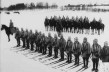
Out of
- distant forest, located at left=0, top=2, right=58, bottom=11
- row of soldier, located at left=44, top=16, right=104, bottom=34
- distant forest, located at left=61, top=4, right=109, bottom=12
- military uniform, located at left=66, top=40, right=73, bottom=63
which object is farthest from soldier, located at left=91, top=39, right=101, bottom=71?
distant forest, located at left=0, top=2, right=58, bottom=11

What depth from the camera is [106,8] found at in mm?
3766

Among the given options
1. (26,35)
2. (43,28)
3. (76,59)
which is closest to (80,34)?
(76,59)

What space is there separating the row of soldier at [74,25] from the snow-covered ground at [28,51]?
0.07m

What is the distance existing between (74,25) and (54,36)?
0.52m

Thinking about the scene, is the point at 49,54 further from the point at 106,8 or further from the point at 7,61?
the point at 106,8

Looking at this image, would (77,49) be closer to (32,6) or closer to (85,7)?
(85,7)

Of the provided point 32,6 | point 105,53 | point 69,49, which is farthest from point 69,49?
point 32,6

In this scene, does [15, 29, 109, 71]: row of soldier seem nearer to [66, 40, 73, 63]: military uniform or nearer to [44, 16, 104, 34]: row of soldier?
[66, 40, 73, 63]: military uniform

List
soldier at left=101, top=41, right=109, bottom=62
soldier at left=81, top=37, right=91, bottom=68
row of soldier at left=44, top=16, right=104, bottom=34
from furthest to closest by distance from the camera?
1. row of soldier at left=44, top=16, right=104, bottom=34
2. soldier at left=81, top=37, right=91, bottom=68
3. soldier at left=101, top=41, right=109, bottom=62

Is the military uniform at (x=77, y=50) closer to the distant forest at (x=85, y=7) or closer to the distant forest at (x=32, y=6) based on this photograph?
the distant forest at (x=85, y=7)

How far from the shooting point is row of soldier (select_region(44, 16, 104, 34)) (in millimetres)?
3830

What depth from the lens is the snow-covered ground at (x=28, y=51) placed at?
3.74 metres

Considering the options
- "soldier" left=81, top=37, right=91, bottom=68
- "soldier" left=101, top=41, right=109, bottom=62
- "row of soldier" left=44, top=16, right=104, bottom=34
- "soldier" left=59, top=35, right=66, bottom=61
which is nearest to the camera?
"soldier" left=101, top=41, right=109, bottom=62

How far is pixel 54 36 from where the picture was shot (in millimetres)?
4070
